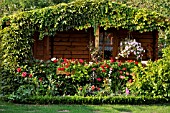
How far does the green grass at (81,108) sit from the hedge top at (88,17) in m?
3.04

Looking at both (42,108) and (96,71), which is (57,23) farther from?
(42,108)

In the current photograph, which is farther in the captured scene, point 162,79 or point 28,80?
point 28,80

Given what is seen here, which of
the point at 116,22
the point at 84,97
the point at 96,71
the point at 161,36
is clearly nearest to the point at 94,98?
the point at 84,97

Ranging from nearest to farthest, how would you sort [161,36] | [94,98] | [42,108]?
1. [42,108]
2. [94,98]
3. [161,36]

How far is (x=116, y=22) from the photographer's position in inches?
522

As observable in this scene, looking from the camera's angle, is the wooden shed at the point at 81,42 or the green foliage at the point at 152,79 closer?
the green foliage at the point at 152,79

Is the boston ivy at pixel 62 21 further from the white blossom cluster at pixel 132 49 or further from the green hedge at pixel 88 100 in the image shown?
the green hedge at pixel 88 100

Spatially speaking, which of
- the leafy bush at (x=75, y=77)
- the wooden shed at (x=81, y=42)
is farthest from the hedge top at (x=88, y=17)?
the wooden shed at (x=81, y=42)

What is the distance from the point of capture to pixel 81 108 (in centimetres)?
1097

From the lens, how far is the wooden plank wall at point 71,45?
601 inches

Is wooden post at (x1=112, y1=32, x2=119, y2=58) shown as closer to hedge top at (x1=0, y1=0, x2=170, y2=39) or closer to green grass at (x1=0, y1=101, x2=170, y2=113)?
hedge top at (x1=0, y1=0, x2=170, y2=39)

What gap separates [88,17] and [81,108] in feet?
12.1

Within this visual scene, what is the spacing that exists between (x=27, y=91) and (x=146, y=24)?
4728 millimetres

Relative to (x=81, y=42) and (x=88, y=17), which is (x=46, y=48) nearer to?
(x=81, y=42)
